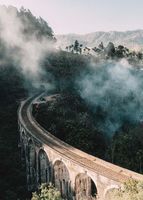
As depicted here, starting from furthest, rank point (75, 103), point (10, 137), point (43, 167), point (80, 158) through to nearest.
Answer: point (75, 103) < point (10, 137) < point (43, 167) < point (80, 158)

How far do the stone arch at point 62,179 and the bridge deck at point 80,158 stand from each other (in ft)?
6.03

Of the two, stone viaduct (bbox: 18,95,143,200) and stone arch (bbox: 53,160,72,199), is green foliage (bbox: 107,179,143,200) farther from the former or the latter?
stone arch (bbox: 53,160,72,199)

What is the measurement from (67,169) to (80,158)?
2.12m

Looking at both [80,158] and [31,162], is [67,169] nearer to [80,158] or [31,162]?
[80,158]

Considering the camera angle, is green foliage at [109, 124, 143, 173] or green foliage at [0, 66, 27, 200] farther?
green foliage at [109, 124, 143, 173]

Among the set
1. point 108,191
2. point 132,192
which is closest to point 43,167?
point 108,191

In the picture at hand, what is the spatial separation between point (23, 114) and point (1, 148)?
38.4 ft

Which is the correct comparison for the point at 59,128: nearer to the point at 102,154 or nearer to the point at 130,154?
the point at 102,154

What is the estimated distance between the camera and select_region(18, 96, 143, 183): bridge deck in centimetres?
4056

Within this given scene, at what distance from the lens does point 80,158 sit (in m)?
46.3

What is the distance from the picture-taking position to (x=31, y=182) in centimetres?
5694

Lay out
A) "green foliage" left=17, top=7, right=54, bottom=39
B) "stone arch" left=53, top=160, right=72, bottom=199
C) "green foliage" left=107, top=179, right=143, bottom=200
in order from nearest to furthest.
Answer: "green foliage" left=107, top=179, right=143, bottom=200 → "stone arch" left=53, top=160, right=72, bottom=199 → "green foliage" left=17, top=7, right=54, bottom=39

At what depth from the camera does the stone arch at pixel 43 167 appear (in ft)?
166

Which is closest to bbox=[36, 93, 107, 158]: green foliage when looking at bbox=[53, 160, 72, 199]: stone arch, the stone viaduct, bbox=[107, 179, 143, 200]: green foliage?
the stone viaduct
